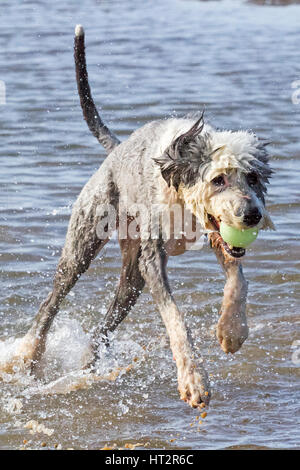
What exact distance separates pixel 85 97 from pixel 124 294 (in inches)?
47.6

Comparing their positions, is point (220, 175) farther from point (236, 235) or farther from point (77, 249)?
point (77, 249)

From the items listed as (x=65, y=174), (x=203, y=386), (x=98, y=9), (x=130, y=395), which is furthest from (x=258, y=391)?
(x=98, y=9)

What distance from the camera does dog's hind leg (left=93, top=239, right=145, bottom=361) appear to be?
571 centimetres

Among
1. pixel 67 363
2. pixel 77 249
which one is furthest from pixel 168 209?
pixel 67 363

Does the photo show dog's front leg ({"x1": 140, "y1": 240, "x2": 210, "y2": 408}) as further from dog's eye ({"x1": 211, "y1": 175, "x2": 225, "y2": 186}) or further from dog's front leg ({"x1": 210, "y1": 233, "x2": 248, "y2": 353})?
dog's eye ({"x1": 211, "y1": 175, "x2": 225, "y2": 186})

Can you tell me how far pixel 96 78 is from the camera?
557 inches

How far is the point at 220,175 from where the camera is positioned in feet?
14.9

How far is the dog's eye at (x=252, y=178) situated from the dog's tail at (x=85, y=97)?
5.10ft

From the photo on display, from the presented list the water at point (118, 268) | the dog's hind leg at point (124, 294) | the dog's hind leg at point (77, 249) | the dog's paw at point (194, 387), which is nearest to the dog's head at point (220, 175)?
the dog's paw at point (194, 387)

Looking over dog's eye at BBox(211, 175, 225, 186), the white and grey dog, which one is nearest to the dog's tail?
the white and grey dog

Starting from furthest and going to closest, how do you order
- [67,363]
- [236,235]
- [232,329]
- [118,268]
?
[118,268] → [67,363] → [232,329] → [236,235]

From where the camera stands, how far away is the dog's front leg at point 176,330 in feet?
14.6

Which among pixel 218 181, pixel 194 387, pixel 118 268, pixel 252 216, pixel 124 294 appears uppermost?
pixel 218 181

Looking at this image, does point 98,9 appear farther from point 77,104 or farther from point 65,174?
point 65,174
